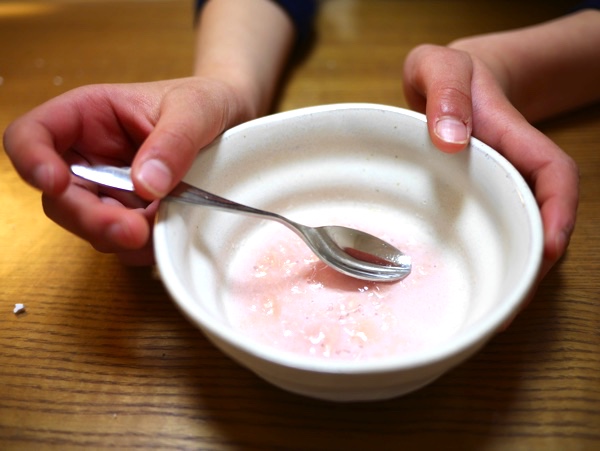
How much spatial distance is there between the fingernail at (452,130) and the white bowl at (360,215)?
0.05 ft

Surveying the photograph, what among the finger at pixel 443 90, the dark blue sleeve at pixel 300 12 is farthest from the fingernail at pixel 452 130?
the dark blue sleeve at pixel 300 12

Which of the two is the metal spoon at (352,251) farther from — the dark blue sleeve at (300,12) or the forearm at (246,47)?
the dark blue sleeve at (300,12)

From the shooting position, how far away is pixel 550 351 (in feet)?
1.67

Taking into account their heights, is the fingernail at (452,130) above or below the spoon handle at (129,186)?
above

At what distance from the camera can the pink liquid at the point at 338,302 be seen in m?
0.50

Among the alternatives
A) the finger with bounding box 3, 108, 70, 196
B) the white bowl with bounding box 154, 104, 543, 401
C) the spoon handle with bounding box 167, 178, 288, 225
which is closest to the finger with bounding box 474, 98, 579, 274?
the white bowl with bounding box 154, 104, 543, 401

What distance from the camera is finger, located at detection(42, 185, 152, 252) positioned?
0.48 meters

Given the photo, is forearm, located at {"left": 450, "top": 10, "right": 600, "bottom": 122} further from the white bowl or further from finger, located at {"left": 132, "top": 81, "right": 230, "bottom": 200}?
finger, located at {"left": 132, "top": 81, "right": 230, "bottom": 200}

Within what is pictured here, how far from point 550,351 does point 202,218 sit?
1.21ft

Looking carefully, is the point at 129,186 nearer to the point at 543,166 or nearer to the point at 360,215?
the point at 360,215

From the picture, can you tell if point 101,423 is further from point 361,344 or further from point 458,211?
point 458,211

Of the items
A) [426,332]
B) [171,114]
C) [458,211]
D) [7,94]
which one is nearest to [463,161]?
[458,211]

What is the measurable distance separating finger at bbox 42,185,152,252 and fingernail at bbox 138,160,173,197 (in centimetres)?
4

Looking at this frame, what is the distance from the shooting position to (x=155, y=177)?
1.53ft
